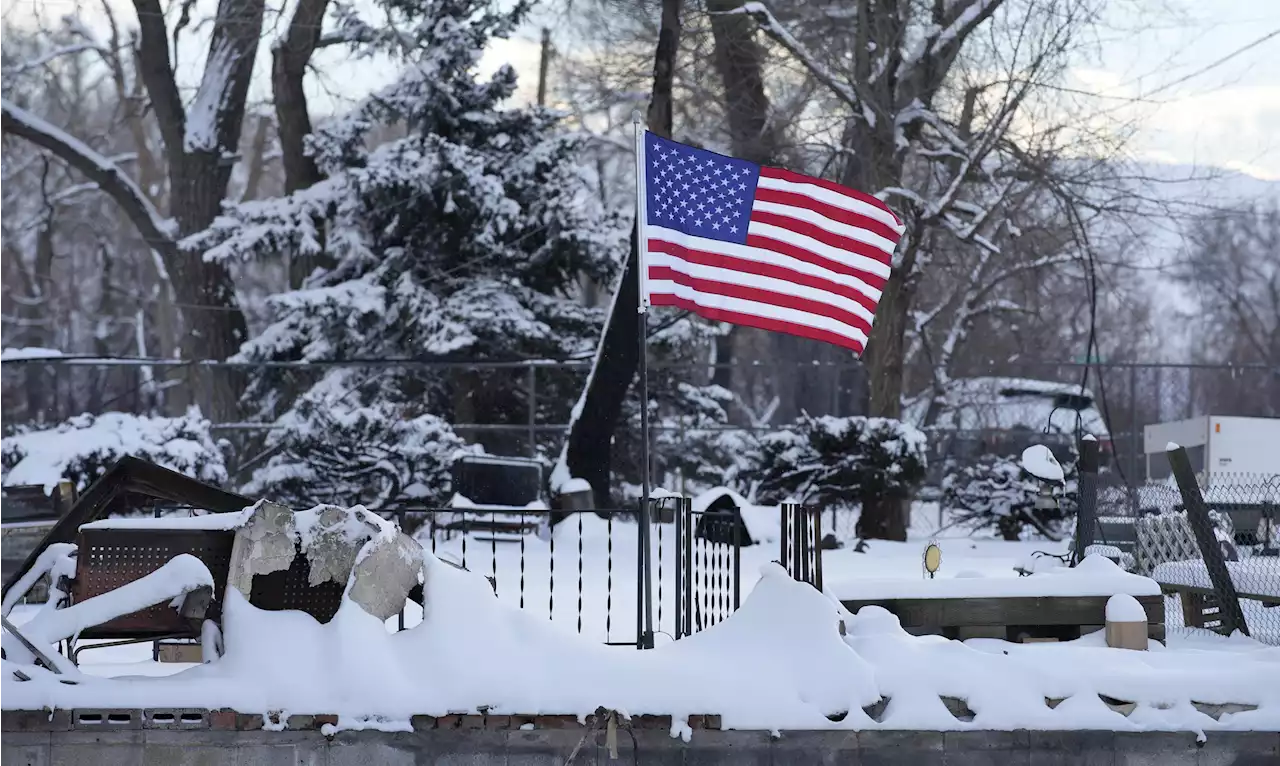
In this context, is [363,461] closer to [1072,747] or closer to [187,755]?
[187,755]

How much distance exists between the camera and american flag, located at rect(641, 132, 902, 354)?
28.0 feet

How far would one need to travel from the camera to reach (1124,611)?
8258mm

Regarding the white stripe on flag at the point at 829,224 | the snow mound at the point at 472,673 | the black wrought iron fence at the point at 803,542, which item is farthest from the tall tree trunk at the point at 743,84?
the snow mound at the point at 472,673

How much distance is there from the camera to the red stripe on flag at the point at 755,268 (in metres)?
8.56

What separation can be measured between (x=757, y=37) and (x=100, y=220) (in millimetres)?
37633

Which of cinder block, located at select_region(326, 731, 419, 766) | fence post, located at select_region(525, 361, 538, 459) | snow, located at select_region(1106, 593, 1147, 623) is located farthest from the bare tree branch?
snow, located at select_region(1106, 593, 1147, 623)

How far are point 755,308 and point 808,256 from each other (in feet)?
1.77

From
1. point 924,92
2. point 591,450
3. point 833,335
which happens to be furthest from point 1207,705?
point 924,92

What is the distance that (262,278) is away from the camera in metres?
54.2

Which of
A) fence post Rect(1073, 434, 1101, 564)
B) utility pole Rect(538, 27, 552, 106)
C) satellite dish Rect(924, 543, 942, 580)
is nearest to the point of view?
satellite dish Rect(924, 543, 942, 580)

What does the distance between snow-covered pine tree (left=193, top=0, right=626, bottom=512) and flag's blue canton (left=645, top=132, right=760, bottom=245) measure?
11.1 meters

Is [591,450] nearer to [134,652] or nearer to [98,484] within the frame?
[134,652]

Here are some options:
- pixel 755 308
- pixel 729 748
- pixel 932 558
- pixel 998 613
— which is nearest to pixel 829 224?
pixel 755 308

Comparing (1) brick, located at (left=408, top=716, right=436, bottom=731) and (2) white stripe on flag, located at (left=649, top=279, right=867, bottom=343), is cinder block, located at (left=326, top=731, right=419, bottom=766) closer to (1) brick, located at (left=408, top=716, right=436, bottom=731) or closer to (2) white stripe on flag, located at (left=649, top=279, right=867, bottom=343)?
(1) brick, located at (left=408, top=716, right=436, bottom=731)
